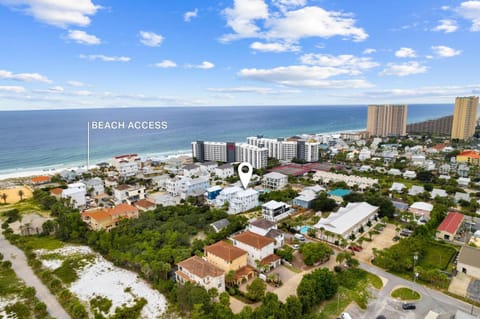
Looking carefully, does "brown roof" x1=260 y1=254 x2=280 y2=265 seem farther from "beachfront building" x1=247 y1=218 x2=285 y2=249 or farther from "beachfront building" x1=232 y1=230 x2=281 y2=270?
"beachfront building" x1=247 y1=218 x2=285 y2=249

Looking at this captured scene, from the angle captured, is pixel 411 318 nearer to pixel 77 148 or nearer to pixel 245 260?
pixel 245 260

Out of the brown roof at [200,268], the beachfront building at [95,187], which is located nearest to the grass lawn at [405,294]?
the brown roof at [200,268]

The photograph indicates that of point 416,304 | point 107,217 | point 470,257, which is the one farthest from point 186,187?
point 470,257

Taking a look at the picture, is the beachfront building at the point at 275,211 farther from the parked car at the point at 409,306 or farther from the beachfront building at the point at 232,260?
the parked car at the point at 409,306

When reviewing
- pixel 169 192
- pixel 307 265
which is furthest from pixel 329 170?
pixel 307 265

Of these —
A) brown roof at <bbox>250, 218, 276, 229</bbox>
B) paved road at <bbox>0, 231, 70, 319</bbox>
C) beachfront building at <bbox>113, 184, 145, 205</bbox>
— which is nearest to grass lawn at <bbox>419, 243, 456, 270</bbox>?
Result: brown roof at <bbox>250, 218, 276, 229</bbox>

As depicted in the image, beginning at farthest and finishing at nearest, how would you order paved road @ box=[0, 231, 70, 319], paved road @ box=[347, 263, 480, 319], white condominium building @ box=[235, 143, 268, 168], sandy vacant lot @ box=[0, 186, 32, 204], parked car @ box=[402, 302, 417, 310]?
white condominium building @ box=[235, 143, 268, 168] → sandy vacant lot @ box=[0, 186, 32, 204] → paved road @ box=[0, 231, 70, 319] → parked car @ box=[402, 302, 417, 310] → paved road @ box=[347, 263, 480, 319]

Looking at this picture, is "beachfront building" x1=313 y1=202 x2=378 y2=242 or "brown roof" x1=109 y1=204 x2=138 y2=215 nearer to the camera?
"beachfront building" x1=313 y1=202 x2=378 y2=242
